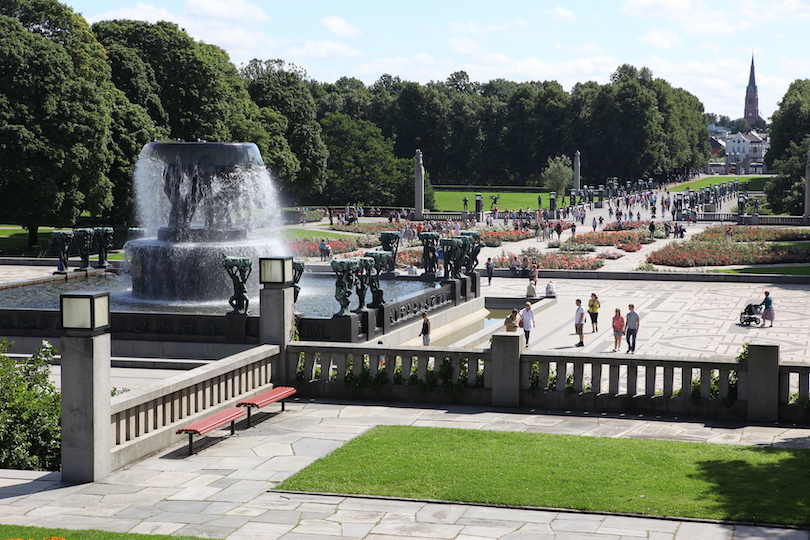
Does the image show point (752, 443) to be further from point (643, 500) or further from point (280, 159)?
point (280, 159)

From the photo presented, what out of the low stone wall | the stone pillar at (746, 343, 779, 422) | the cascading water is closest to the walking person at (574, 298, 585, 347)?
the cascading water

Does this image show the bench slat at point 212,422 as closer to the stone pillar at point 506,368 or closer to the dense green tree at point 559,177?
the stone pillar at point 506,368

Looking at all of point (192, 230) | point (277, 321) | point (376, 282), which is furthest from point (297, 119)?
point (277, 321)

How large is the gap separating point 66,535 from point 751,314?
24525 millimetres

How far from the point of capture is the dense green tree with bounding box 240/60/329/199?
80750 millimetres

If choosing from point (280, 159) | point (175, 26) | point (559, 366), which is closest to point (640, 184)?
point (280, 159)

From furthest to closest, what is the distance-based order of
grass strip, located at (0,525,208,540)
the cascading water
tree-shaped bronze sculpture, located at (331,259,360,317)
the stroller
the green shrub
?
1. the stroller
2. the cascading water
3. tree-shaped bronze sculpture, located at (331,259,360,317)
4. the green shrub
5. grass strip, located at (0,525,208,540)

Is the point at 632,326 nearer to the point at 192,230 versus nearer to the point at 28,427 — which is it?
the point at 192,230

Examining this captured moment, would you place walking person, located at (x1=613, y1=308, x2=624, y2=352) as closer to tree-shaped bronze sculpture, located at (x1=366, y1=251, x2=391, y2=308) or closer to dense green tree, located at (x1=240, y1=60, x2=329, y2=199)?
tree-shaped bronze sculpture, located at (x1=366, y1=251, x2=391, y2=308)

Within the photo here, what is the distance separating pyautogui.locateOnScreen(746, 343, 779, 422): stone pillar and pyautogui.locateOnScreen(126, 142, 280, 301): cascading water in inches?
712

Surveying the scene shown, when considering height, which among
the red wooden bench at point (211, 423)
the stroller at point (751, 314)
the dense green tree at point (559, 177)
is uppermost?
the dense green tree at point (559, 177)

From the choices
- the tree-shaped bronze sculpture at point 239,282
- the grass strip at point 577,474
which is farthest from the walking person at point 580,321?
the grass strip at point 577,474

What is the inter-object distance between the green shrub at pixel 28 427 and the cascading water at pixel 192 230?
15608 millimetres

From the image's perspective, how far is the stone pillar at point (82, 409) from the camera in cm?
1038
